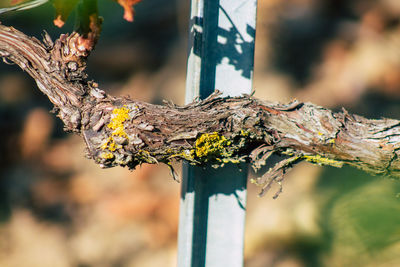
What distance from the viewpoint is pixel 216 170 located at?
3.09 feet

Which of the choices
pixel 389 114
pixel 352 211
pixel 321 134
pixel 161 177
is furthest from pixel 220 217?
pixel 389 114

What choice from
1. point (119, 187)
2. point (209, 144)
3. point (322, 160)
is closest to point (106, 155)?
point (209, 144)

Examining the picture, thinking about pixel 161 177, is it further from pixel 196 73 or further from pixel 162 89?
pixel 196 73

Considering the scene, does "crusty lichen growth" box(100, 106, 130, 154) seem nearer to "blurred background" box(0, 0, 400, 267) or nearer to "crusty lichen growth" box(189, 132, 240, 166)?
"crusty lichen growth" box(189, 132, 240, 166)

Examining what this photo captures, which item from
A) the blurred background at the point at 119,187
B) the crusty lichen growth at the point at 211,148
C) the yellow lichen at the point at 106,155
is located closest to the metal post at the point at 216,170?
the crusty lichen growth at the point at 211,148

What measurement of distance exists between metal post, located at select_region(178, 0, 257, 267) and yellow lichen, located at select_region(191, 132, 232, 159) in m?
0.14

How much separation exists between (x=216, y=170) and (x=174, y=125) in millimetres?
227

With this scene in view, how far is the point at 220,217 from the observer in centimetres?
95

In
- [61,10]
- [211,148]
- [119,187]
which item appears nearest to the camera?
[61,10]

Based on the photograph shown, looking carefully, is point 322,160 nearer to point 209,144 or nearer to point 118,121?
point 209,144

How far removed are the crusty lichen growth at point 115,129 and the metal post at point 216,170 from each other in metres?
0.22

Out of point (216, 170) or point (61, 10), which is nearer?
point (61, 10)

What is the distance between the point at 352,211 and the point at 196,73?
71 centimetres

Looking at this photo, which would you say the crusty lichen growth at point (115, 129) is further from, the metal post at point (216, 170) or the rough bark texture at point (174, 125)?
the metal post at point (216, 170)
